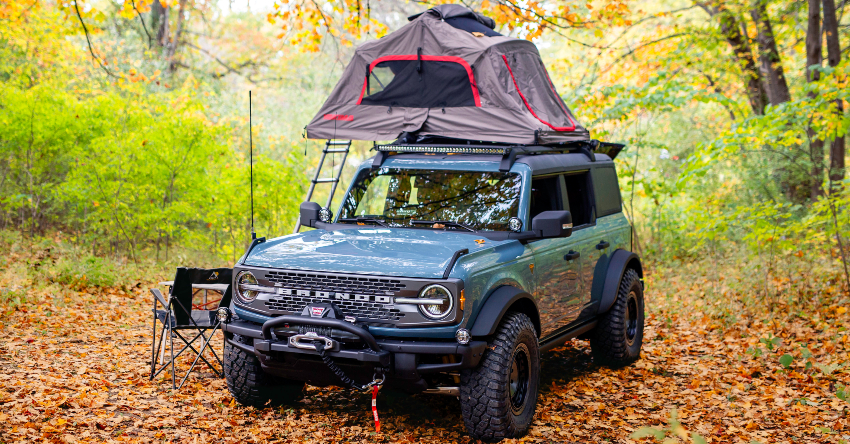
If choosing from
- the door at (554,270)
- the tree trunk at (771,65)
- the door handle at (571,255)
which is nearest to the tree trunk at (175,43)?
the tree trunk at (771,65)

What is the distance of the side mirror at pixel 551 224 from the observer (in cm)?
521

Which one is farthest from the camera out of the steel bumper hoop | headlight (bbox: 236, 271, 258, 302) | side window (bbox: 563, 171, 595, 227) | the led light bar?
side window (bbox: 563, 171, 595, 227)

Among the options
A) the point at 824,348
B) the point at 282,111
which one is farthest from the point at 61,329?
the point at 282,111

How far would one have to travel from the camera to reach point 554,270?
19.1 ft

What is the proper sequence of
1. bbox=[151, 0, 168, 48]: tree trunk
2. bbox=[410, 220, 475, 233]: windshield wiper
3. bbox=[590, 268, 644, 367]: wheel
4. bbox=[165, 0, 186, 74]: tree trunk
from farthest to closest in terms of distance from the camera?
1. bbox=[165, 0, 186, 74]: tree trunk
2. bbox=[151, 0, 168, 48]: tree trunk
3. bbox=[590, 268, 644, 367]: wheel
4. bbox=[410, 220, 475, 233]: windshield wiper

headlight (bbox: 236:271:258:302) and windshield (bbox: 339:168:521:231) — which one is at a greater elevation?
windshield (bbox: 339:168:521:231)

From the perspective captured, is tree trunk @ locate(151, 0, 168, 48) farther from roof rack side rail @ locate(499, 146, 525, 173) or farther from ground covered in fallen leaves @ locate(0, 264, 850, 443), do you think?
roof rack side rail @ locate(499, 146, 525, 173)

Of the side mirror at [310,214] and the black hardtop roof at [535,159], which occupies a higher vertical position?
the black hardtop roof at [535,159]

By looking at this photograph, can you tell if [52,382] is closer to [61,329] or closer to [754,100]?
[61,329]

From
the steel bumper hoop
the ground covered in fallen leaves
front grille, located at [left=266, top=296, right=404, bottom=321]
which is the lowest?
the ground covered in fallen leaves

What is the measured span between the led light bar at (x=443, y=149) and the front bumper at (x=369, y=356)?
1917 millimetres

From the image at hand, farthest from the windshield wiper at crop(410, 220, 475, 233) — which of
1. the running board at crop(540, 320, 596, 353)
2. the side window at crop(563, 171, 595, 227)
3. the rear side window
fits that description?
the rear side window

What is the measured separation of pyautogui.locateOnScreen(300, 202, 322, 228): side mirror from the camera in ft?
19.7

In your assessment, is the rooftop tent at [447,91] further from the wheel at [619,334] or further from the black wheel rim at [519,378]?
the black wheel rim at [519,378]
